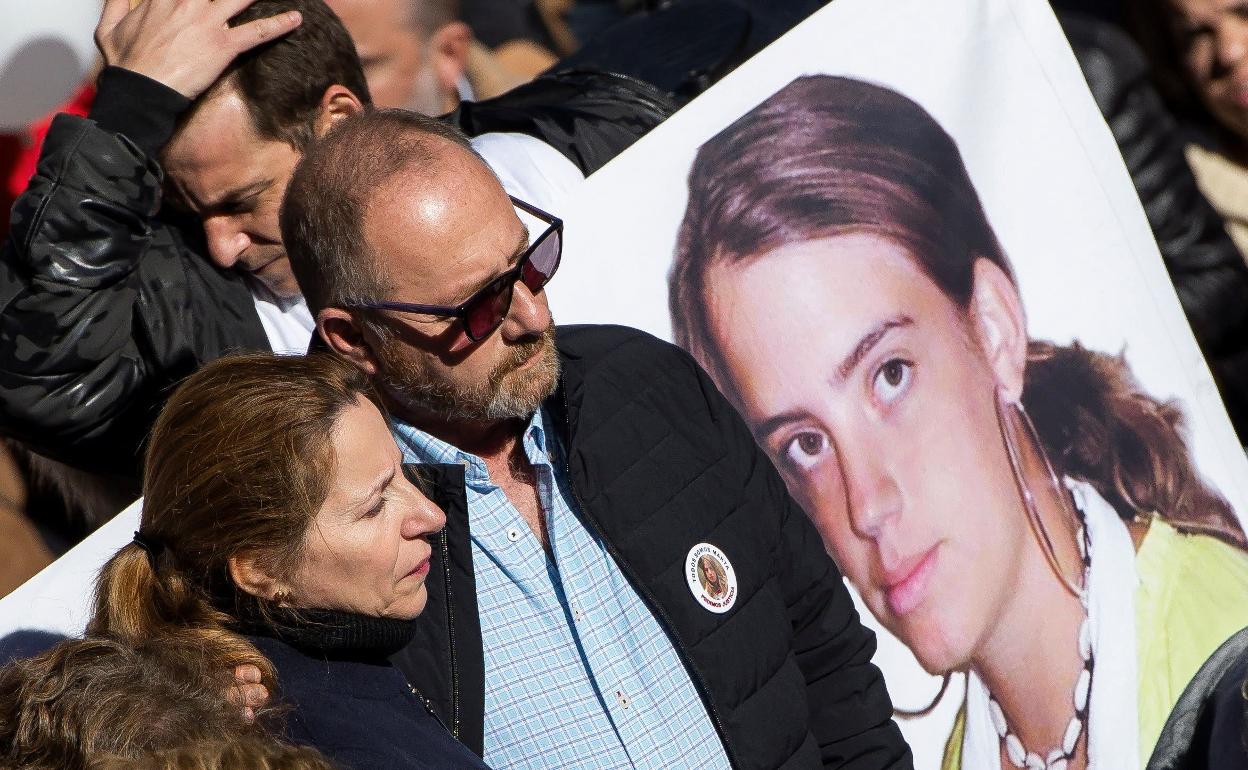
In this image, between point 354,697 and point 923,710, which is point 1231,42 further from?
point 354,697

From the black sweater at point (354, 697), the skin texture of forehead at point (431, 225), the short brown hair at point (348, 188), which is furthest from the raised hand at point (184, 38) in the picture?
the black sweater at point (354, 697)

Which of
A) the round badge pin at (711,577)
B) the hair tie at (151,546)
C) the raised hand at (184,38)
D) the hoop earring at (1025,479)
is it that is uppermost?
the raised hand at (184,38)

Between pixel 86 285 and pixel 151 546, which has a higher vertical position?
pixel 86 285

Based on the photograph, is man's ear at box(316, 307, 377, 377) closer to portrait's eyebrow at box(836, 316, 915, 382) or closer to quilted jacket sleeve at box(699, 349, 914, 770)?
quilted jacket sleeve at box(699, 349, 914, 770)

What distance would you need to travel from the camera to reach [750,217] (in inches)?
89.3

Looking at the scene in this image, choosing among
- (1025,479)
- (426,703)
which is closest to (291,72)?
(426,703)

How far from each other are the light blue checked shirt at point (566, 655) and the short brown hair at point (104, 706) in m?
0.43

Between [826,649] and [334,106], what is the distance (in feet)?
3.53

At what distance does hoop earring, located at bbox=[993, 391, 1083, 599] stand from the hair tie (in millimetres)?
1312

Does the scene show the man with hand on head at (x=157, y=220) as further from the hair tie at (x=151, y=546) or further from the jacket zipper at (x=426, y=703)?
the jacket zipper at (x=426, y=703)

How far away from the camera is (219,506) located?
1463 millimetres

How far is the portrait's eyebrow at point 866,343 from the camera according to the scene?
2.21 m

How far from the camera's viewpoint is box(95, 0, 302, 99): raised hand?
1.93 m

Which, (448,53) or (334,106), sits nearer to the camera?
(334,106)
